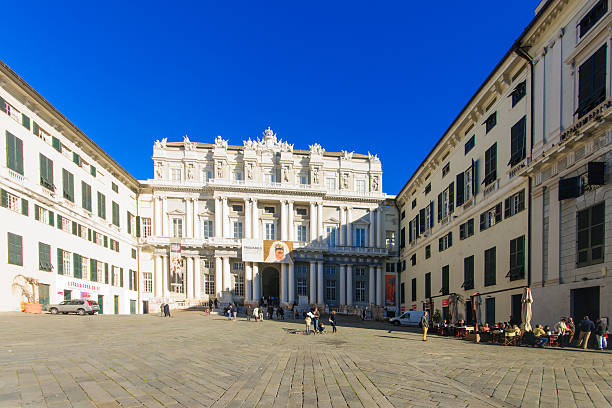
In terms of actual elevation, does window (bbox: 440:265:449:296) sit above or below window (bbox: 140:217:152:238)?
below

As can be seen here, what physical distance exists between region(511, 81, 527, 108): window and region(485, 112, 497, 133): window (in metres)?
2.31

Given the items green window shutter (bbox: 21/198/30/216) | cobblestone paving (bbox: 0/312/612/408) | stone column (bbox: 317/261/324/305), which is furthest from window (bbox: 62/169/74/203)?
stone column (bbox: 317/261/324/305)

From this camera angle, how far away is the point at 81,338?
52.5 ft

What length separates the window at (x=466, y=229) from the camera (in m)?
29.0

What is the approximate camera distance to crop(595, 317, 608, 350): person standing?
15398 millimetres

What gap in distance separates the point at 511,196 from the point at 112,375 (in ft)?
72.9

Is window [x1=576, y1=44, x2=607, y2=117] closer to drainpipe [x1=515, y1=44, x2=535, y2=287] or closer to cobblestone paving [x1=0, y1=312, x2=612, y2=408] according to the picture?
drainpipe [x1=515, y1=44, x2=535, y2=287]

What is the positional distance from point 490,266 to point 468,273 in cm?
345

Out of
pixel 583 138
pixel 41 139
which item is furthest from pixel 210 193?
pixel 583 138

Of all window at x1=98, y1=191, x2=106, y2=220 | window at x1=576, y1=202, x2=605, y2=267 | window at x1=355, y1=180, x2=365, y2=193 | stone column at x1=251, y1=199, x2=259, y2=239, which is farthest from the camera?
window at x1=355, y1=180, x2=365, y2=193

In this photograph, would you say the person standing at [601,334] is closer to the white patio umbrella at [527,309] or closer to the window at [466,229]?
the white patio umbrella at [527,309]

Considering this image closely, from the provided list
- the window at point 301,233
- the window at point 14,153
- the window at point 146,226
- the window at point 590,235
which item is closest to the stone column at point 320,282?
the window at point 301,233

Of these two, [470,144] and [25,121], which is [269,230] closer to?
[25,121]

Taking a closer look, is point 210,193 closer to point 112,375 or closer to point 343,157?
point 343,157
